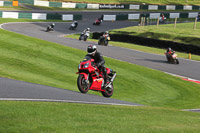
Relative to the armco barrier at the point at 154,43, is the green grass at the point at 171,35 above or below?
above

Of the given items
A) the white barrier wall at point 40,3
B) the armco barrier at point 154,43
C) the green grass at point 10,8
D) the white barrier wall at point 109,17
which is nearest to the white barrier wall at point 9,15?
the green grass at point 10,8

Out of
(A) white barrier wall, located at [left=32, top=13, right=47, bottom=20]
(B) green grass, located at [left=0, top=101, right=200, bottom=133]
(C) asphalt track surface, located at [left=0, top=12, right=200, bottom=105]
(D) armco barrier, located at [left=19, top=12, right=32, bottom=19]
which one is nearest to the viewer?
(B) green grass, located at [left=0, top=101, right=200, bottom=133]

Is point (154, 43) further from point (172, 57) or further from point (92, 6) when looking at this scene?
point (92, 6)

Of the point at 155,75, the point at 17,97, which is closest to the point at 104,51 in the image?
the point at 155,75

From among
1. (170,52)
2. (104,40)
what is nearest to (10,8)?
(104,40)

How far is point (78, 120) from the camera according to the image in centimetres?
856

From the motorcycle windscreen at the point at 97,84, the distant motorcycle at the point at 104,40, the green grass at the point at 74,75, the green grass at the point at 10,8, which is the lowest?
the green grass at the point at 74,75

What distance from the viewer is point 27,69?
64.7 feet

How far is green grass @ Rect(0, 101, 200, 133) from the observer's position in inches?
295

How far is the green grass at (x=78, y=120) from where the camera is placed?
7502 millimetres

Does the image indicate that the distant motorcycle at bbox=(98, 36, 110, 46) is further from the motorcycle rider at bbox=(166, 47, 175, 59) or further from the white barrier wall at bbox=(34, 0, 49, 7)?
the white barrier wall at bbox=(34, 0, 49, 7)

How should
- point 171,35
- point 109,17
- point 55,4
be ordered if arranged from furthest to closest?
point 55,4 → point 109,17 → point 171,35

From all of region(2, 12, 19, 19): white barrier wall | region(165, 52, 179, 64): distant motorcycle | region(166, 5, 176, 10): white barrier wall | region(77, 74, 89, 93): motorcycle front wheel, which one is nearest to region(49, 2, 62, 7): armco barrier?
region(2, 12, 19, 19): white barrier wall

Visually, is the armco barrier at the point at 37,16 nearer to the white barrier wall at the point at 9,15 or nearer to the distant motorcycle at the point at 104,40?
the white barrier wall at the point at 9,15
